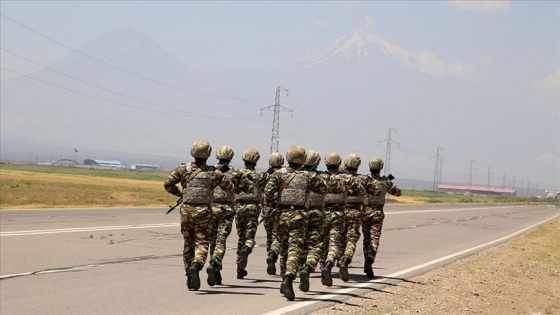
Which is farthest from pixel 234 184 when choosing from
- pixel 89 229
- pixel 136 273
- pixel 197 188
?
pixel 89 229

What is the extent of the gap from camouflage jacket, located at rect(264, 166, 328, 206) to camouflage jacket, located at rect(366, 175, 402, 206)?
2.31 meters

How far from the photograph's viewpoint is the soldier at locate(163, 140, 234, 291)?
10516mm

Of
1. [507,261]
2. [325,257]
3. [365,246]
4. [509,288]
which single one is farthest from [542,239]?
[325,257]

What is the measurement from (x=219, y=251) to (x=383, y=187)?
134 inches

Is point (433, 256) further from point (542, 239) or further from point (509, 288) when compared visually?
point (542, 239)

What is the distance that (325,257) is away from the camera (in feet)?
37.7

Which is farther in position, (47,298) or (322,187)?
(322,187)

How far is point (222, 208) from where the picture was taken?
11.9 meters

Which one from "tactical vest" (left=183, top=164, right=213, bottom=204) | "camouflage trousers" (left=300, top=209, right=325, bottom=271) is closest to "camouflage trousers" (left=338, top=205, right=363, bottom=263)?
"camouflage trousers" (left=300, top=209, right=325, bottom=271)

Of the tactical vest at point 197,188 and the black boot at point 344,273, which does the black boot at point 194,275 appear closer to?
the tactical vest at point 197,188

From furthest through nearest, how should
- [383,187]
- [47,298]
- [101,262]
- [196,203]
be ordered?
1. [101,262]
2. [383,187]
3. [196,203]
4. [47,298]

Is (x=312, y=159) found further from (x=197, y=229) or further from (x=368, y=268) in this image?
(x=368, y=268)

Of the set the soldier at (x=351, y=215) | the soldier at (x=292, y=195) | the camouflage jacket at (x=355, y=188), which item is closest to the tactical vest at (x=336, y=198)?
the camouflage jacket at (x=355, y=188)

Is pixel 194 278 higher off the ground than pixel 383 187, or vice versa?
pixel 383 187
